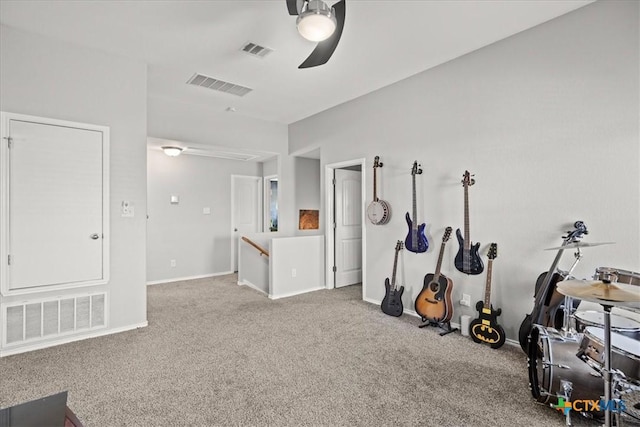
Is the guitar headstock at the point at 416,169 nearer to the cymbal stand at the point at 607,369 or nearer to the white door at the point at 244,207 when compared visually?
the cymbal stand at the point at 607,369

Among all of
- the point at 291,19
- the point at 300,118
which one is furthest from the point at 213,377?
the point at 300,118

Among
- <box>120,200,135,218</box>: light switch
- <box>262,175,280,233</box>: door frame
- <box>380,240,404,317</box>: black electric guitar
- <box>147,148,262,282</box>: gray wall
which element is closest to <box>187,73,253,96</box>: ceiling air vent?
<box>120,200,135,218</box>: light switch

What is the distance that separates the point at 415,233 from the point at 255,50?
104 inches

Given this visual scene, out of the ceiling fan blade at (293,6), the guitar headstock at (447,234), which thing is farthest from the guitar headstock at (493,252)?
the ceiling fan blade at (293,6)

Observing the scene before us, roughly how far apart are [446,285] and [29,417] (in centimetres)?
316

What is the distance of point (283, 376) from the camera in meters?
2.36

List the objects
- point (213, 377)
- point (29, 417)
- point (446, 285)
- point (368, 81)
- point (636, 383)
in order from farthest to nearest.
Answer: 1. point (368, 81)
2. point (446, 285)
3. point (213, 377)
4. point (636, 383)
5. point (29, 417)

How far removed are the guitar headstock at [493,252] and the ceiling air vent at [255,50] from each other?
2.93 metres

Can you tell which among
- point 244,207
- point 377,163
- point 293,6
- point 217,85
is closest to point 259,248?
point 244,207

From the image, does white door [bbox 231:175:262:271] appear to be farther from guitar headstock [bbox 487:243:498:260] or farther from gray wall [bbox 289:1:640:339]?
guitar headstock [bbox 487:243:498:260]

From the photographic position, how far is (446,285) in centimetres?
321

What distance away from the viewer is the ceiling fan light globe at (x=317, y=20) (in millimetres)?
1758

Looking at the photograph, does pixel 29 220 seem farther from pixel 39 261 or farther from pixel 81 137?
pixel 81 137

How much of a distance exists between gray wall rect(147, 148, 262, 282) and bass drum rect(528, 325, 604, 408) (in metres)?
5.57
